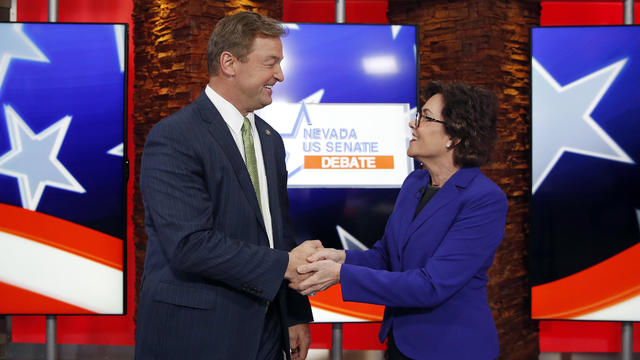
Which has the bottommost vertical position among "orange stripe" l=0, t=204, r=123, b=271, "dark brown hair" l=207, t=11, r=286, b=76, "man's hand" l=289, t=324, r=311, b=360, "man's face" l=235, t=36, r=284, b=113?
"man's hand" l=289, t=324, r=311, b=360

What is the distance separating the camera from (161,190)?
1537 millimetres

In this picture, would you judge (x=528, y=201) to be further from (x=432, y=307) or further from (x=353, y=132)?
(x=432, y=307)

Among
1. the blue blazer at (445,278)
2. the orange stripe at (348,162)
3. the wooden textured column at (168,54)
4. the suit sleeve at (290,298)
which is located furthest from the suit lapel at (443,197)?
the wooden textured column at (168,54)

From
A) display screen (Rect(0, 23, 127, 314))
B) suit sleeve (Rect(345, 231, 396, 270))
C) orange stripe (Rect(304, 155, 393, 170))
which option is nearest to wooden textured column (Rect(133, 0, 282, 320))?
display screen (Rect(0, 23, 127, 314))

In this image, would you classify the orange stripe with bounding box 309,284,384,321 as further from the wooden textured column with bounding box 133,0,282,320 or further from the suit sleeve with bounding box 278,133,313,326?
the suit sleeve with bounding box 278,133,313,326

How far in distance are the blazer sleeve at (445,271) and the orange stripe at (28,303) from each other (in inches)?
93.9

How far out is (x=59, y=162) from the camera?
341cm

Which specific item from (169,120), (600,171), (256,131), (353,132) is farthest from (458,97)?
(600,171)

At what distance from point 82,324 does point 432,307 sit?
333 cm

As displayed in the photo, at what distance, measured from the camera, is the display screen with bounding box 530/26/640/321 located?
3.46 meters

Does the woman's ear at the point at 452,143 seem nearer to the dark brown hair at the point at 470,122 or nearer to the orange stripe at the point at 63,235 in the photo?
the dark brown hair at the point at 470,122

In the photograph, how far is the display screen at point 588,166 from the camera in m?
3.46

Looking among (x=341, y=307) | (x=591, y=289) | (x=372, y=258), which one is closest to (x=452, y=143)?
(x=372, y=258)

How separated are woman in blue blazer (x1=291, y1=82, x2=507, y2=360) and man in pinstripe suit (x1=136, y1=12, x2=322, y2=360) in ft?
0.62
